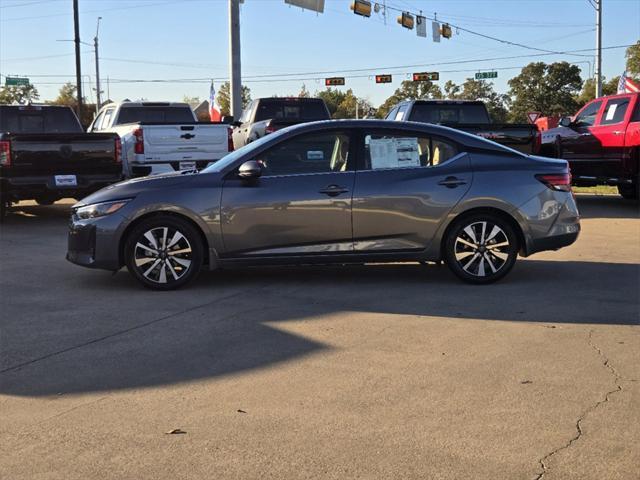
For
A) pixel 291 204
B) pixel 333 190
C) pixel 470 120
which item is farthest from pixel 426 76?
pixel 291 204

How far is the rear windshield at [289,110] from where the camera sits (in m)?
18.0

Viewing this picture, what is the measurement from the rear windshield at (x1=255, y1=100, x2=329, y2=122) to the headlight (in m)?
11.3

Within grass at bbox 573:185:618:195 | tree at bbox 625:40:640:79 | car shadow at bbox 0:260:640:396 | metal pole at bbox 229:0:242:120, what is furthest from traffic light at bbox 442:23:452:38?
tree at bbox 625:40:640:79

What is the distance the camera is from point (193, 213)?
22.7ft

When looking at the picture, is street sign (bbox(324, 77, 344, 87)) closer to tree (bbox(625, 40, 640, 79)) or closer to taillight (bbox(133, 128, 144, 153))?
tree (bbox(625, 40, 640, 79))

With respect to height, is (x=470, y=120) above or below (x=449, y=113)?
below

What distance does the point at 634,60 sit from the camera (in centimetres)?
5831

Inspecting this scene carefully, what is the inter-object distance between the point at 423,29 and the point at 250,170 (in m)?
25.6

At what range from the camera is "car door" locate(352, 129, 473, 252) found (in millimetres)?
7070

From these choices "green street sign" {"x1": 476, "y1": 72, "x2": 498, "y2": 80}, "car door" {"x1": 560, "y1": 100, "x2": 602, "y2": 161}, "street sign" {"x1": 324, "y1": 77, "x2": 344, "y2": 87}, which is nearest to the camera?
"car door" {"x1": 560, "y1": 100, "x2": 602, "y2": 161}

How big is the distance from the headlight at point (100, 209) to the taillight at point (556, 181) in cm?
417

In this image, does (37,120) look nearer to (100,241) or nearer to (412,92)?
(100,241)

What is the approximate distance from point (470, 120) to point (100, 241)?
413 inches

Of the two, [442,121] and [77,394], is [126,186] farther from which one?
[442,121]
